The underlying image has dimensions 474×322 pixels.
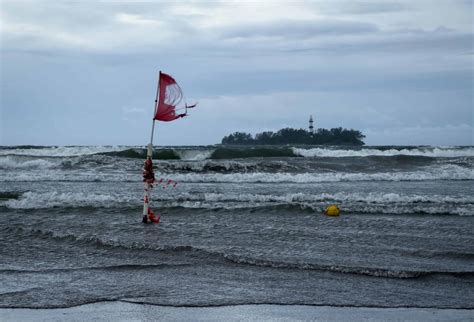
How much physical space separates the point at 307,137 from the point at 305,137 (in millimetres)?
298

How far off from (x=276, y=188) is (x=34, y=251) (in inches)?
441

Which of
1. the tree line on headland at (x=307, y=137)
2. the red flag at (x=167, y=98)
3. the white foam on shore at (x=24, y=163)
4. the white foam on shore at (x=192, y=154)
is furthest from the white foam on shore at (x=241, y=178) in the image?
the tree line on headland at (x=307, y=137)

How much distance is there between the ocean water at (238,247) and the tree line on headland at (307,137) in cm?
5581

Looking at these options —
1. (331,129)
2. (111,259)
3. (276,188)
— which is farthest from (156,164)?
(331,129)

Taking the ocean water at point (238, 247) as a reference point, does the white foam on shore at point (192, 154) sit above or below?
above

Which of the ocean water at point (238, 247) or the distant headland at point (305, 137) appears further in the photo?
the distant headland at point (305, 137)

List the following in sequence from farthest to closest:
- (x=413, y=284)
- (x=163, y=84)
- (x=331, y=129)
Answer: (x=331, y=129)
(x=163, y=84)
(x=413, y=284)

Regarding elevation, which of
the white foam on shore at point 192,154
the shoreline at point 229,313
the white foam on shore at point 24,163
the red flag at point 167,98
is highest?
the red flag at point 167,98

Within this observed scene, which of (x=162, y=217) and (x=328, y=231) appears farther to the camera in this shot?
(x=162, y=217)

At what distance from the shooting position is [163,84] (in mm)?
10836

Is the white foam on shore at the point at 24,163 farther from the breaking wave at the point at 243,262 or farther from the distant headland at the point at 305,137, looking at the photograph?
the distant headland at the point at 305,137

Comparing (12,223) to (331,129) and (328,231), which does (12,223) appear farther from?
(331,129)

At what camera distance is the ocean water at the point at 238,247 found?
6.90 meters

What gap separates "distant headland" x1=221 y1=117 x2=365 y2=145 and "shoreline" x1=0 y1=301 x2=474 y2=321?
2746 inches
